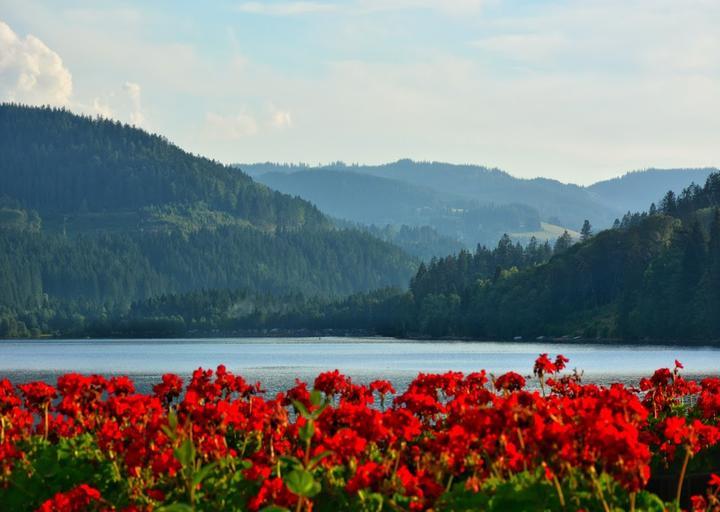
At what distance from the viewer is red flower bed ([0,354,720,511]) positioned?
56.6 feet

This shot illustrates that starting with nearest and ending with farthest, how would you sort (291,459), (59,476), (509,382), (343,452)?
(291,459), (343,452), (59,476), (509,382)

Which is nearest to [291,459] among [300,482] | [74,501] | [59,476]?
[300,482]

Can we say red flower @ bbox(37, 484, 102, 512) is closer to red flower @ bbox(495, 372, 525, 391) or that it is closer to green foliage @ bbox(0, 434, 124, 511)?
green foliage @ bbox(0, 434, 124, 511)

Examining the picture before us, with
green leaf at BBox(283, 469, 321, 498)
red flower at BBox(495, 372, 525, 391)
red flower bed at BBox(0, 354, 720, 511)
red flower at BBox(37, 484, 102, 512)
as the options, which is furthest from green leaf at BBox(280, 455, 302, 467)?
red flower at BBox(495, 372, 525, 391)

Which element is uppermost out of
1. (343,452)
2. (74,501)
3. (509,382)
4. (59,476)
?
(509,382)

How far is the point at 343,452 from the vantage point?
1972 cm

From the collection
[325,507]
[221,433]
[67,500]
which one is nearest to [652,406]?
[221,433]

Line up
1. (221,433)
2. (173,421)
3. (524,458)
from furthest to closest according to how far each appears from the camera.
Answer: (221,433) → (524,458) → (173,421)

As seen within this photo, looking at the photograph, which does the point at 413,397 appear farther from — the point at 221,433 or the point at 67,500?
the point at 67,500

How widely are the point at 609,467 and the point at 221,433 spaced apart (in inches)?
380

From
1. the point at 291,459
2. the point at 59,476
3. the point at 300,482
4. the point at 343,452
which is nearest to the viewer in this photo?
the point at 300,482

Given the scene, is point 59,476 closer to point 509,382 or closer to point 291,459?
point 291,459

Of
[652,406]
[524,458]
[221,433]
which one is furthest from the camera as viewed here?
[652,406]

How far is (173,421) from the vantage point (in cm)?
1678
